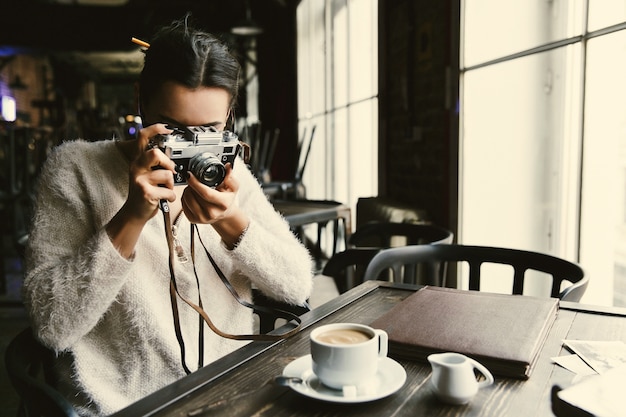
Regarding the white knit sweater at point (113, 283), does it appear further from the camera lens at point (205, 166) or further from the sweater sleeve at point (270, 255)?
the camera lens at point (205, 166)

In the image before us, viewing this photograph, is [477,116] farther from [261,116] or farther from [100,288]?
[261,116]

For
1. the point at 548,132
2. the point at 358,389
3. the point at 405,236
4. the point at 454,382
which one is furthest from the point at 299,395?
the point at 548,132

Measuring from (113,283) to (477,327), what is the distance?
63 cm

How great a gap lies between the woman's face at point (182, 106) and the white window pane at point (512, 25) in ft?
4.87

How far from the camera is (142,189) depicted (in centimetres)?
92

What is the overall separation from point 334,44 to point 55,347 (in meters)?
5.02

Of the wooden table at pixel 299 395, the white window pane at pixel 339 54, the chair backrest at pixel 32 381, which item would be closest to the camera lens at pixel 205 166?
the wooden table at pixel 299 395

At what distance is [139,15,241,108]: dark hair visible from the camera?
1.06 m

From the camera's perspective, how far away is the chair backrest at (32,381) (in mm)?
754

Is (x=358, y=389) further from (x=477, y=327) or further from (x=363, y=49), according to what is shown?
(x=363, y=49)

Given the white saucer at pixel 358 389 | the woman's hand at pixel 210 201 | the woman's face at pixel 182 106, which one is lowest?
the white saucer at pixel 358 389

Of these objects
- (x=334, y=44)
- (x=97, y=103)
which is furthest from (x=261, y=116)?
(x=97, y=103)

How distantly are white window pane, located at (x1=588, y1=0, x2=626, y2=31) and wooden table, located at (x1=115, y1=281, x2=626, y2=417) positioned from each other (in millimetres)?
1226

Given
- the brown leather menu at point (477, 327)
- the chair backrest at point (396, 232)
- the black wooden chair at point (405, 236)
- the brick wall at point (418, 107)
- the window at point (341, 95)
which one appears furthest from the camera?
the window at point (341, 95)
